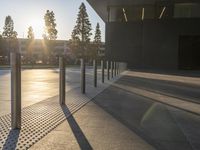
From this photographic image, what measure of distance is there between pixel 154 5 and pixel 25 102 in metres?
27.2

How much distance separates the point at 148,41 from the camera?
34375 mm

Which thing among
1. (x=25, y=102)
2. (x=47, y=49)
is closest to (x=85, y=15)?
(x=47, y=49)

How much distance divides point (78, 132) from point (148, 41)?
30108 millimetres

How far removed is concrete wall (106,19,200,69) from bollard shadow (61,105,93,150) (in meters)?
28.2

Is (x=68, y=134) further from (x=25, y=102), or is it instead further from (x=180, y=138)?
(x=25, y=102)

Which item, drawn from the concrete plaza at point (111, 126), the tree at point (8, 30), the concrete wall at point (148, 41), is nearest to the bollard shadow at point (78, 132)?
the concrete plaza at point (111, 126)

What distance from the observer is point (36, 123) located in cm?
576

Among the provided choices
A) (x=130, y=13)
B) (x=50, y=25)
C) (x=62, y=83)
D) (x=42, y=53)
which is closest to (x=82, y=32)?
(x=50, y=25)

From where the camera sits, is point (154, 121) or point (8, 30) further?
point (8, 30)

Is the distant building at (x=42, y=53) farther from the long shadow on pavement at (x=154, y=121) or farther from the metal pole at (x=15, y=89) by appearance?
the metal pole at (x=15, y=89)

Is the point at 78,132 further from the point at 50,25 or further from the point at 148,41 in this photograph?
the point at 50,25

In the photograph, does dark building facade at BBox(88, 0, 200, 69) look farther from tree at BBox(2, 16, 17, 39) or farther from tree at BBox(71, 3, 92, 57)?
tree at BBox(2, 16, 17, 39)

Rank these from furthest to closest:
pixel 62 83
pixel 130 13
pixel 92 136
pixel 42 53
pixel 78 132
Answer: pixel 42 53 → pixel 130 13 → pixel 62 83 → pixel 78 132 → pixel 92 136

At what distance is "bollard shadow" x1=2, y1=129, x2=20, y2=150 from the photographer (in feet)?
14.1
